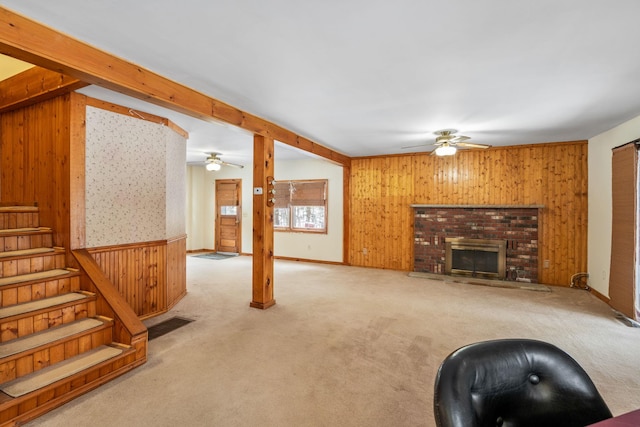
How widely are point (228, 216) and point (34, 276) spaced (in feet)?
19.7

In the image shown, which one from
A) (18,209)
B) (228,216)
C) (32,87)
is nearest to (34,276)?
(18,209)

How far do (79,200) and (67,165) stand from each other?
36 cm

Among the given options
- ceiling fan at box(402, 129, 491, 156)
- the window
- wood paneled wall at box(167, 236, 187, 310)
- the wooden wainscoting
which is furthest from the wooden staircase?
the window

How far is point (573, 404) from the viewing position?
3.71 feet

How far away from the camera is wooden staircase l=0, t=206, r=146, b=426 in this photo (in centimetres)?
217

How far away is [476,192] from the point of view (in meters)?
6.02

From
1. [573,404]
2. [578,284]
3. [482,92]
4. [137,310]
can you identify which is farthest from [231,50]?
[578,284]

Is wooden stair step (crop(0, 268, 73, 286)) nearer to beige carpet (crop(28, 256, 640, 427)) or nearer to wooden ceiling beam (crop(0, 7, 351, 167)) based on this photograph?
beige carpet (crop(28, 256, 640, 427))

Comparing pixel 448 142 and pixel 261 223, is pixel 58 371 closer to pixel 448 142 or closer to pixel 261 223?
pixel 261 223

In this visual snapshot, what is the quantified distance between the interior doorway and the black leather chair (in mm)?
7976

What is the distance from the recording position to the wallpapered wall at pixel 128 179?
336cm

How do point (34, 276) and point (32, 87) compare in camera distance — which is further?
point (32, 87)

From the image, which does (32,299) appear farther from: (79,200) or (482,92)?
(482,92)

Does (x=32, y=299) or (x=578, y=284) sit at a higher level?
(x=32, y=299)
